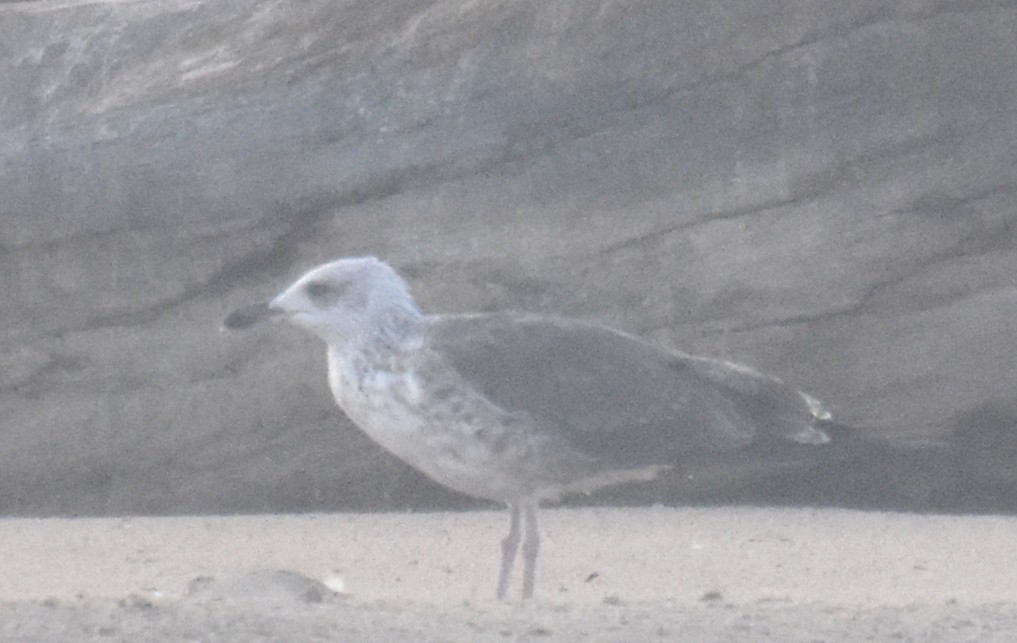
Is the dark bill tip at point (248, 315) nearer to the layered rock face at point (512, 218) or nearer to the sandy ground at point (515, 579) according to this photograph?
the sandy ground at point (515, 579)

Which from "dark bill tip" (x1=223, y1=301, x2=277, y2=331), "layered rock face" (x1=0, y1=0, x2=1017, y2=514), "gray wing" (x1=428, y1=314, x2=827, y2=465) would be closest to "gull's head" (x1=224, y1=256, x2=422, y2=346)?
"dark bill tip" (x1=223, y1=301, x2=277, y2=331)

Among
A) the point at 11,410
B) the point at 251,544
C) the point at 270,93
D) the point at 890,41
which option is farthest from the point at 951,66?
the point at 11,410

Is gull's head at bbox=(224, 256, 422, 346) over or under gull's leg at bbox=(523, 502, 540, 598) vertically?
over

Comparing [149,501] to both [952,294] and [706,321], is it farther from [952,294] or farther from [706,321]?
[952,294]

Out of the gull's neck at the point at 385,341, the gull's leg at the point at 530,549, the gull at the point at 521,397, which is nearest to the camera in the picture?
the gull's leg at the point at 530,549

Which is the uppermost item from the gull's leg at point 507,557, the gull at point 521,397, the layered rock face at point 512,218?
the layered rock face at point 512,218

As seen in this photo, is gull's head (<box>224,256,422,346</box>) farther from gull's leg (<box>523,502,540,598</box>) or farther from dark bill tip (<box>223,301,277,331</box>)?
gull's leg (<box>523,502,540,598</box>)

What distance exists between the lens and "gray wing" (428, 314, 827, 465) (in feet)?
26.1

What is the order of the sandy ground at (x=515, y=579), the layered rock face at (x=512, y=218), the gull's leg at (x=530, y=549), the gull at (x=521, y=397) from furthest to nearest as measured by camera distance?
the layered rock face at (x=512, y=218) → the gull at (x=521, y=397) → the gull's leg at (x=530, y=549) → the sandy ground at (x=515, y=579)

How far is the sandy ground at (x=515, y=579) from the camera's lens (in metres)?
5.85

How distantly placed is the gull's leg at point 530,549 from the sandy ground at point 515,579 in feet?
0.47

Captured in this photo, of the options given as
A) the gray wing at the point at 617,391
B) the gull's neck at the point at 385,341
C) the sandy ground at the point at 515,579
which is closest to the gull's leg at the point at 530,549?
the sandy ground at the point at 515,579

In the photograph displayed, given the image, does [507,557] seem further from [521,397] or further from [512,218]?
[512,218]

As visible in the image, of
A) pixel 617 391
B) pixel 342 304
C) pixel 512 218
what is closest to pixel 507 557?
pixel 617 391
